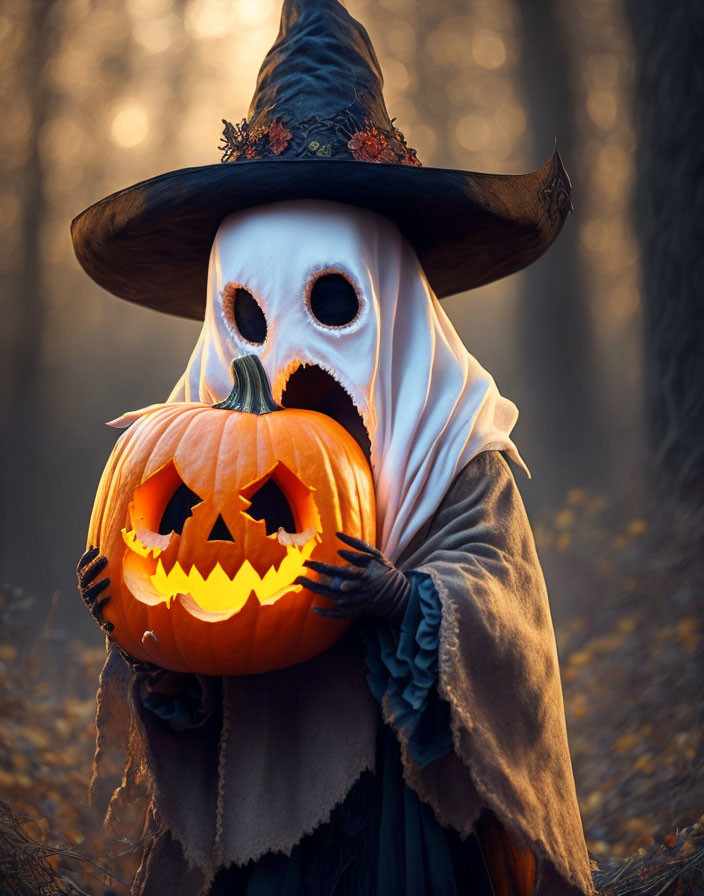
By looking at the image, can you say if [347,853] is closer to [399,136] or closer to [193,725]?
[193,725]

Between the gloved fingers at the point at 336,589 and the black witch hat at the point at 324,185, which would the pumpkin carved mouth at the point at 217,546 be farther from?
the black witch hat at the point at 324,185

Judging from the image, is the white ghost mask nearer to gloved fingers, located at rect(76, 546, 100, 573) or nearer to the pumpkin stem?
the pumpkin stem

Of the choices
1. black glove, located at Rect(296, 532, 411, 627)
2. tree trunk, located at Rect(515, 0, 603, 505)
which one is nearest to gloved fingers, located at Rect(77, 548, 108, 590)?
black glove, located at Rect(296, 532, 411, 627)

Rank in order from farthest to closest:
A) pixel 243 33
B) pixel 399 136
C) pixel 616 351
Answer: pixel 616 351 < pixel 243 33 < pixel 399 136

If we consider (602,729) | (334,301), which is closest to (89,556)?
(334,301)

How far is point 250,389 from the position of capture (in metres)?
2.19

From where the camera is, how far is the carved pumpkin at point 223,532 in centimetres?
197

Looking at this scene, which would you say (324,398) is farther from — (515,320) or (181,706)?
(515,320)

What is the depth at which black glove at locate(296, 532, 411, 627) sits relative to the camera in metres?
1.94

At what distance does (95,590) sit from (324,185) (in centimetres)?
116

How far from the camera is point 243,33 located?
6434mm

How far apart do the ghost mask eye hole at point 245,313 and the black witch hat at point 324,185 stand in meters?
0.24

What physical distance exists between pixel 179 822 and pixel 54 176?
17.6 feet

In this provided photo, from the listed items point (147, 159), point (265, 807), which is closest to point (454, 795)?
point (265, 807)
